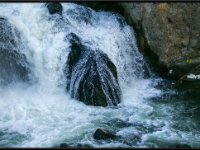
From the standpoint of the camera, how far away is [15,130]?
10.3 meters

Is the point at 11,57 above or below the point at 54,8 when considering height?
below

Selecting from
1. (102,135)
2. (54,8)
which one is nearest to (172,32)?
(54,8)

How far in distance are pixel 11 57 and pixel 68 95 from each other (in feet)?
5.95

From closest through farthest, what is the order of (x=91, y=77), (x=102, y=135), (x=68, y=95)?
(x=102, y=135) < (x=91, y=77) < (x=68, y=95)

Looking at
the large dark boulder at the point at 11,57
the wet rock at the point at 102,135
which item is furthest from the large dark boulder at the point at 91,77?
the wet rock at the point at 102,135

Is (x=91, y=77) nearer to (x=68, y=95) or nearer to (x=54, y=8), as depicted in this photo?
(x=68, y=95)

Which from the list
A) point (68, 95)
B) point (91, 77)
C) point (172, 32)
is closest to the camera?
point (91, 77)

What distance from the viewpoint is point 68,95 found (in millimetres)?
11867

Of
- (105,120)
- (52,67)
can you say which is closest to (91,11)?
(52,67)

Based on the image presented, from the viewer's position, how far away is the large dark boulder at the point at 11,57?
12125 mm

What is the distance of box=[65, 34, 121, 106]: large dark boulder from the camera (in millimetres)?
11406

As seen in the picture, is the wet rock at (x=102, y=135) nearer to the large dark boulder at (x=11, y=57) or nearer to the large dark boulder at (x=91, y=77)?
the large dark boulder at (x=91, y=77)

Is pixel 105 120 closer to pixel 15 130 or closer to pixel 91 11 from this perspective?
pixel 15 130

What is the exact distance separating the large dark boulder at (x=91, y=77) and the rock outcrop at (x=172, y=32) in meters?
1.61
